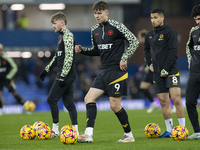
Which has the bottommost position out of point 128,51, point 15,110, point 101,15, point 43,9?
point 15,110

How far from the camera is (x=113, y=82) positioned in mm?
8516

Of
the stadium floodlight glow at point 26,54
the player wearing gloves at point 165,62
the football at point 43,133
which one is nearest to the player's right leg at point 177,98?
the player wearing gloves at point 165,62

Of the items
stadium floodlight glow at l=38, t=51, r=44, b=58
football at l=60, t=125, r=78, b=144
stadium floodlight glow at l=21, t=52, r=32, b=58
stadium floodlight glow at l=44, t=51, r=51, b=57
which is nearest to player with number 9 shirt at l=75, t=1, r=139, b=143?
football at l=60, t=125, r=78, b=144

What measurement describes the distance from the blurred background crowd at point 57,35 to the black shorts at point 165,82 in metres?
15.3

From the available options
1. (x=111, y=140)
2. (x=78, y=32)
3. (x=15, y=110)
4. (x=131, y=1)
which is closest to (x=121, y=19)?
(x=131, y=1)

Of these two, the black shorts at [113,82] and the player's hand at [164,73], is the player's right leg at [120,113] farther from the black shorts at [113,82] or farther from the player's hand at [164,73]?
the player's hand at [164,73]

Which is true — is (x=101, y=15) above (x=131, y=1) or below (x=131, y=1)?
below

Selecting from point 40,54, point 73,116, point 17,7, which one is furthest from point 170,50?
point 17,7

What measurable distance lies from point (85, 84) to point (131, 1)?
8045 millimetres

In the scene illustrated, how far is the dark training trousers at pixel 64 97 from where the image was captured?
996cm

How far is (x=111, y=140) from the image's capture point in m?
9.14

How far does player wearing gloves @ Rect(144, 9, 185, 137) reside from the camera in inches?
361

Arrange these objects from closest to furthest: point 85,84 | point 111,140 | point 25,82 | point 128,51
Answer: point 128,51, point 111,140, point 85,84, point 25,82

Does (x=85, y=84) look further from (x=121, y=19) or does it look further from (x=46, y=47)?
(x=121, y=19)
